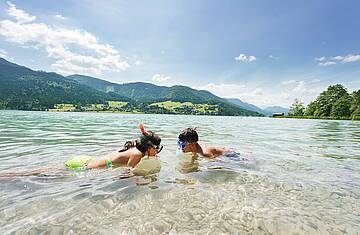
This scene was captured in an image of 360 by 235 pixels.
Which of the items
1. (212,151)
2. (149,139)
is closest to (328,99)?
(212,151)

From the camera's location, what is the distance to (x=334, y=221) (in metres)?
4.21

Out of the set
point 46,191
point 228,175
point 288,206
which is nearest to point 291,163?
point 228,175

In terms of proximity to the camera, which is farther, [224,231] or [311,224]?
[311,224]

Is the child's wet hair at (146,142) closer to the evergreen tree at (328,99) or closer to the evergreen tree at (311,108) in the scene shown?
the evergreen tree at (328,99)

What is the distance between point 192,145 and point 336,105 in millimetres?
107404

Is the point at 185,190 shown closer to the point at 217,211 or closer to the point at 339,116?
the point at 217,211

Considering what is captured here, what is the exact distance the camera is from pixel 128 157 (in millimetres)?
7371

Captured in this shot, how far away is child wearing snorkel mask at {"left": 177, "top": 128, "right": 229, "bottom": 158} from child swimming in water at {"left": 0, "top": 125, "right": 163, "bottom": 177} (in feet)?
5.34

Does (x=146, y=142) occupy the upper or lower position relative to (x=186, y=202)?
upper

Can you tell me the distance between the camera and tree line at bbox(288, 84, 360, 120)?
89.1 metres

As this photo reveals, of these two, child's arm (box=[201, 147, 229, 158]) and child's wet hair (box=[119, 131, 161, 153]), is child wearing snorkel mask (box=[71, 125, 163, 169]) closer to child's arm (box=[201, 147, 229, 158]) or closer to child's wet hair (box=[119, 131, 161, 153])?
child's wet hair (box=[119, 131, 161, 153])

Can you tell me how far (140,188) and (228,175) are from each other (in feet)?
9.06

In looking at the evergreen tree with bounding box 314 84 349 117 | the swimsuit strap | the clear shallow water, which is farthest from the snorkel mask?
the evergreen tree with bounding box 314 84 349 117

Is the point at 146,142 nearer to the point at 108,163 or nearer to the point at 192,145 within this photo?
the point at 108,163
